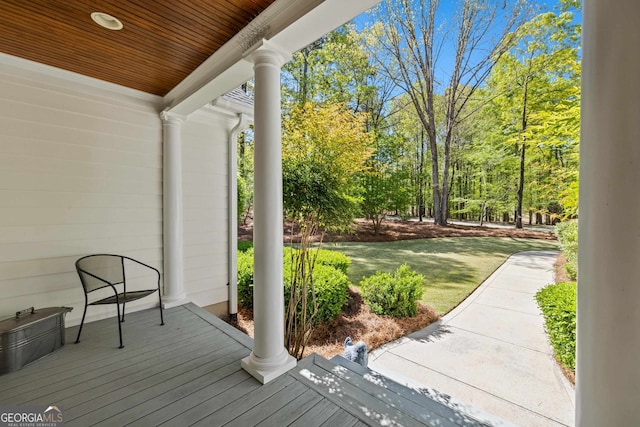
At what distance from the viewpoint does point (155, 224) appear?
10.7 ft

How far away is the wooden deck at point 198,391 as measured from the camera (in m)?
1.57

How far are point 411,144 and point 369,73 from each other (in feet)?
12.5

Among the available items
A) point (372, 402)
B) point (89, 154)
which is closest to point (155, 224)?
point (89, 154)

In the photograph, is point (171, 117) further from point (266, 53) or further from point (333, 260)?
point (333, 260)

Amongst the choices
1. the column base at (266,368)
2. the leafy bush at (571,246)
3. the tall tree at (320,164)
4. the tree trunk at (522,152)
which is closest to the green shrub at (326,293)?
the tall tree at (320,164)

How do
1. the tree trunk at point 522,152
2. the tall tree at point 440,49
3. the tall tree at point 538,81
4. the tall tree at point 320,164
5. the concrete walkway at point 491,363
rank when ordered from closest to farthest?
the concrete walkway at point 491,363, the tall tree at point 320,164, the tall tree at point 538,81, the tree trunk at point 522,152, the tall tree at point 440,49

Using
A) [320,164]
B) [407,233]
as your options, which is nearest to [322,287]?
[320,164]

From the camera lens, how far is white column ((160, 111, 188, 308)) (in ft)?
10.6

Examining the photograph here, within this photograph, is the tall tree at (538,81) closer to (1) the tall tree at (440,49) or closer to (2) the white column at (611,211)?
(1) the tall tree at (440,49)

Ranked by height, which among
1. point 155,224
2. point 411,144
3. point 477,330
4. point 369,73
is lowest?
point 477,330

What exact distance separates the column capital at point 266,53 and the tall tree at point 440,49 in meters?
10.2

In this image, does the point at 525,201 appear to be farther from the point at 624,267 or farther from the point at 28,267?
the point at 28,267

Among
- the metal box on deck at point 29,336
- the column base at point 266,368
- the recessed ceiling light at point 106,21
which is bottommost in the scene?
the column base at point 266,368

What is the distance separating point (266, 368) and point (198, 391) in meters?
0.46
